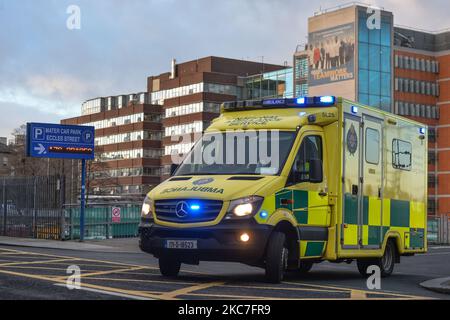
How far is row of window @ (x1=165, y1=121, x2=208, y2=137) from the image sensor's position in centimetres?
10775

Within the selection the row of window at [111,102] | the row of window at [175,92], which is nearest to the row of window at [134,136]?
the row of window at [175,92]

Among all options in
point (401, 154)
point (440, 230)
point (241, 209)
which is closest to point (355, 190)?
point (401, 154)

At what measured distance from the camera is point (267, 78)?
110 m

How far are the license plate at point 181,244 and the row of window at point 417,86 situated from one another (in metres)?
87.1

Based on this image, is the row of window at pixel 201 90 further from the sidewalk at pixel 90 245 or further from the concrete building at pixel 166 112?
the sidewalk at pixel 90 245

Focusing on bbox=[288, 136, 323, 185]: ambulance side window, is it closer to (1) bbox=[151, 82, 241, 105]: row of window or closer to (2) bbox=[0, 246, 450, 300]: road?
(2) bbox=[0, 246, 450, 300]: road

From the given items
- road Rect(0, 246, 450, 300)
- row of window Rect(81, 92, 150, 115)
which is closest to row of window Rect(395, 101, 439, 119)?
row of window Rect(81, 92, 150, 115)

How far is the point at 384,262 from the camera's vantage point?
15836 mm

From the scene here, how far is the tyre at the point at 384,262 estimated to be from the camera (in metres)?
15.6

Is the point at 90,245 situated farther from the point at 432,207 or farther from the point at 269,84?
the point at 269,84

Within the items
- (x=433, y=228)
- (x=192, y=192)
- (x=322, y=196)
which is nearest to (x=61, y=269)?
(x=192, y=192)

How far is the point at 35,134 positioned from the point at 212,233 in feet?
51.6

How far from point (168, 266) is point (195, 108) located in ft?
320
